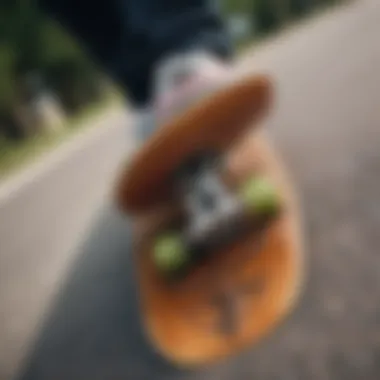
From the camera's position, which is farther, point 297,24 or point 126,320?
point 297,24

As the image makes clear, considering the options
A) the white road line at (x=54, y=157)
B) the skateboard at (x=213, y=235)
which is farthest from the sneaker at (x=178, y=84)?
the white road line at (x=54, y=157)

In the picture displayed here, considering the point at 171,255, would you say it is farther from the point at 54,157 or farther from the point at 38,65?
the point at 38,65

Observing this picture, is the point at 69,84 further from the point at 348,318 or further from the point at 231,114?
the point at 348,318

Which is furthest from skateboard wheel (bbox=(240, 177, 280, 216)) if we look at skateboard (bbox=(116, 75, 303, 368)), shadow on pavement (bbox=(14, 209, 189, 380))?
shadow on pavement (bbox=(14, 209, 189, 380))

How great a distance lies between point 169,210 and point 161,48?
163 mm

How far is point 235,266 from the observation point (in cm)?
62

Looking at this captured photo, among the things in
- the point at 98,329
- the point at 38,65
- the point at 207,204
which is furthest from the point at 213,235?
the point at 38,65

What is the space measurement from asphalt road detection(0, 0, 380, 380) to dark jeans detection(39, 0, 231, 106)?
147 mm

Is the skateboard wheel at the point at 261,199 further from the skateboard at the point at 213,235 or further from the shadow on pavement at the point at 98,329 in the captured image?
the shadow on pavement at the point at 98,329

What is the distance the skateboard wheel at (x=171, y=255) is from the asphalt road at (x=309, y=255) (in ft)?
0.20

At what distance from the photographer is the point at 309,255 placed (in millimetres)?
612

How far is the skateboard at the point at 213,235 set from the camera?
0.59 m

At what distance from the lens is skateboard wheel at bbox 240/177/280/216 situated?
0.62 m

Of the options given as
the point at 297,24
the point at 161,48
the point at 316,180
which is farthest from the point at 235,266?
the point at 297,24
